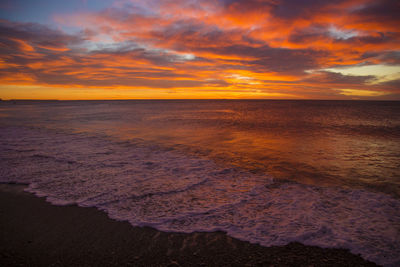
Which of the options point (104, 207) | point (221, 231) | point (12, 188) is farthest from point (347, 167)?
Answer: point (12, 188)

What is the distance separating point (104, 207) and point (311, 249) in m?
4.82

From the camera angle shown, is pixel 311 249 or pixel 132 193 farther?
pixel 132 193

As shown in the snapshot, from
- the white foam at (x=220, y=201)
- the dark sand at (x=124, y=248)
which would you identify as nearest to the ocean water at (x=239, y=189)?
the white foam at (x=220, y=201)

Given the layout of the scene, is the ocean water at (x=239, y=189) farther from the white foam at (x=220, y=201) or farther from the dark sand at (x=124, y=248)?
the dark sand at (x=124, y=248)

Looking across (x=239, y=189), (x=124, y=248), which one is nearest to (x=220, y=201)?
(x=239, y=189)

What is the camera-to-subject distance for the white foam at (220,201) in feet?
14.1

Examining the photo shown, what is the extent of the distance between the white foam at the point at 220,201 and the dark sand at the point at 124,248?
0.28 m

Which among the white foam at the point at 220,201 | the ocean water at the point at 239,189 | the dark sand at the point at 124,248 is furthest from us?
the ocean water at the point at 239,189

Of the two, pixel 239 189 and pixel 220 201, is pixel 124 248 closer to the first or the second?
pixel 220 201

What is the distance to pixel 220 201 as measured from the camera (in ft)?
18.9

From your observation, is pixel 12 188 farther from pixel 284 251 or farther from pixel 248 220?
pixel 284 251

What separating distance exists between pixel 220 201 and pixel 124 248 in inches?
109

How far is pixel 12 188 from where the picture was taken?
643cm

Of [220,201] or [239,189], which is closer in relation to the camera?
[220,201]
